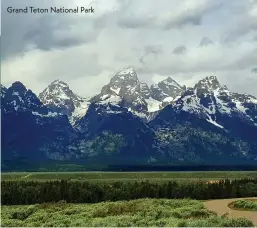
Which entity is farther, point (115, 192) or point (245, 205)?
point (115, 192)

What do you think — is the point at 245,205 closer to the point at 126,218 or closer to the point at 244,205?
the point at 244,205

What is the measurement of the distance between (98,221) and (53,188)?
77.8m

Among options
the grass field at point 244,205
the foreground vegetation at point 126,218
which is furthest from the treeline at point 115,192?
the foreground vegetation at point 126,218

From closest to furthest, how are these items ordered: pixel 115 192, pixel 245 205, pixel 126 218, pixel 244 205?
pixel 126 218 < pixel 245 205 < pixel 244 205 < pixel 115 192

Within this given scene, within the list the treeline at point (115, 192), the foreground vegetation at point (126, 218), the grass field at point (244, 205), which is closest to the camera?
the foreground vegetation at point (126, 218)

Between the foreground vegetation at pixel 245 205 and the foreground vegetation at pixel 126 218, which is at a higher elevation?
the foreground vegetation at pixel 126 218

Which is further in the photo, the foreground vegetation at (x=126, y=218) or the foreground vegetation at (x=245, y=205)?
the foreground vegetation at (x=245, y=205)

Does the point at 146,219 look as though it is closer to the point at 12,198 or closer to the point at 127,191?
the point at 127,191

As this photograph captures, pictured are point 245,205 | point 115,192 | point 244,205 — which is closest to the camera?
point 245,205

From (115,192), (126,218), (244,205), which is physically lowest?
(115,192)

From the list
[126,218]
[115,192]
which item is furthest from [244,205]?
[115,192]

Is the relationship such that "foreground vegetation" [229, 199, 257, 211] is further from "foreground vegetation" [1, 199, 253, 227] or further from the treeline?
the treeline

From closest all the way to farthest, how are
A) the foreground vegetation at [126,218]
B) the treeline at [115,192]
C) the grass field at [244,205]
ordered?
the foreground vegetation at [126,218]
the grass field at [244,205]
the treeline at [115,192]

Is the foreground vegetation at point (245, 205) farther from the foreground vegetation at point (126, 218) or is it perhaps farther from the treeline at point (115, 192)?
the treeline at point (115, 192)
